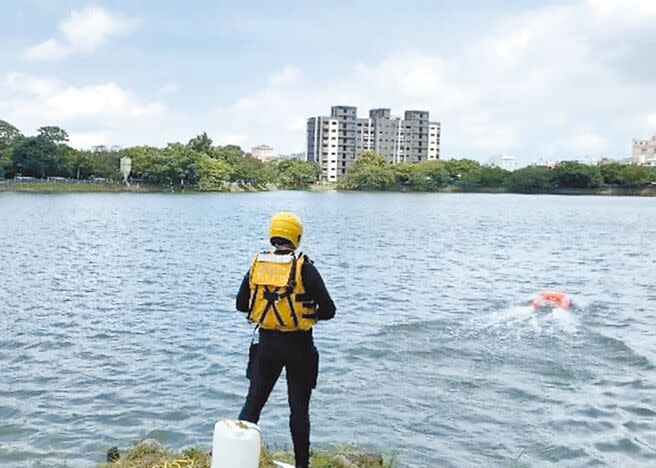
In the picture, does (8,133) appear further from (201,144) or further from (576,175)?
(576,175)

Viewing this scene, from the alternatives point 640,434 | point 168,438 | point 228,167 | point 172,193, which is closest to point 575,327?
point 640,434

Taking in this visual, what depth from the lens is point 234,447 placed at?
241 inches

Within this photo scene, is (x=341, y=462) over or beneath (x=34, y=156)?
beneath

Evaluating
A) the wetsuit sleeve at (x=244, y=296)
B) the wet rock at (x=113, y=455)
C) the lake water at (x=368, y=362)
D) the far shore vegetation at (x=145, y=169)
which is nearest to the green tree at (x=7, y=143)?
the far shore vegetation at (x=145, y=169)

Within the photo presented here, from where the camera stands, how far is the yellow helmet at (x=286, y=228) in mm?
6602

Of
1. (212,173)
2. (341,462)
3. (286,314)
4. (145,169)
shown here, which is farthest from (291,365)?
(212,173)

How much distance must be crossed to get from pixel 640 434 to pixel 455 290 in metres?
16.8

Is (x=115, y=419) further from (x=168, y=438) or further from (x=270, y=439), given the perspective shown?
(x=270, y=439)

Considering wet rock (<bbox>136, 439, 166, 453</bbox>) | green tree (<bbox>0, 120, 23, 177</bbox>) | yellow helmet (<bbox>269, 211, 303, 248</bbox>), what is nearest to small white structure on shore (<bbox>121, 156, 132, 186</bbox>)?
green tree (<bbox>0, 120, 23, 177</bbox>)

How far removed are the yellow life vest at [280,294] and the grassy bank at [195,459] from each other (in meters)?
1.77

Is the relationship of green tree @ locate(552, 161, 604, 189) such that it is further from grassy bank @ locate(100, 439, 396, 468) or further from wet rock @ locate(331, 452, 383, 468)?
grassy bank @ locate(100, 439, 396, 468)

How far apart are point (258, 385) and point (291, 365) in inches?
15.7

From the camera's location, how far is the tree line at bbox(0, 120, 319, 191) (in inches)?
5576

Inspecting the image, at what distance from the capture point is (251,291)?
675cm
